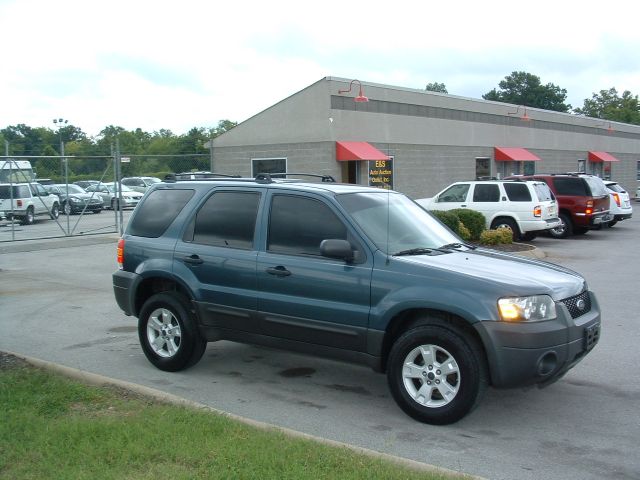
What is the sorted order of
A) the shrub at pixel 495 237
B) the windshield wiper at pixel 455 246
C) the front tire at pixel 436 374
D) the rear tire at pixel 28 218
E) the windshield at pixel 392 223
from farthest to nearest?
the rear tire at pixel 28 218 < the shrub at pixel 495 237 < the windshield wiper at pixel 455 246 < the windshield at pixel 392 223 < the front tire at pixel 436 374

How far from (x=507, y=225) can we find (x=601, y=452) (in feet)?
47.2

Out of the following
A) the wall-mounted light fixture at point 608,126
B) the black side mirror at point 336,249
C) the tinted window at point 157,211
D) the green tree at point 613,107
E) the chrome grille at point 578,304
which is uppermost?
the green tree at point 613,107

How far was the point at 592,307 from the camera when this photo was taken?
6156mm

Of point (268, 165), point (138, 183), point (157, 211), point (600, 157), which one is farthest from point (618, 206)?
point (138, 183)

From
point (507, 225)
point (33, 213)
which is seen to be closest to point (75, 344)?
point (507, 225)

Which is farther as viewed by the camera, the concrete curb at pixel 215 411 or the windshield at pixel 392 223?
the windshield at pixel 392 223

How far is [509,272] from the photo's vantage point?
227 inches

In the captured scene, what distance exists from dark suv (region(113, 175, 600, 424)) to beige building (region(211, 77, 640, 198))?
1569cm

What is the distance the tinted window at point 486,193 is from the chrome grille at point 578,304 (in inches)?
528

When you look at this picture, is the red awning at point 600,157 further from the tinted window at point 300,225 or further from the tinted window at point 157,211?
the tinted window at point 300,225

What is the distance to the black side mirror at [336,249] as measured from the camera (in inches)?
229

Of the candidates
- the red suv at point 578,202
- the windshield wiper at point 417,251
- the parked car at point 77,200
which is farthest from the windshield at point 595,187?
the parked car at point 77,200

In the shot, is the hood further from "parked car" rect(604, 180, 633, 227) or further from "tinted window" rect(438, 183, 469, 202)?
"parked car" rect(604, 180, 633, 227)

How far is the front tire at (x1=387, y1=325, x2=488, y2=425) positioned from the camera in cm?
541
